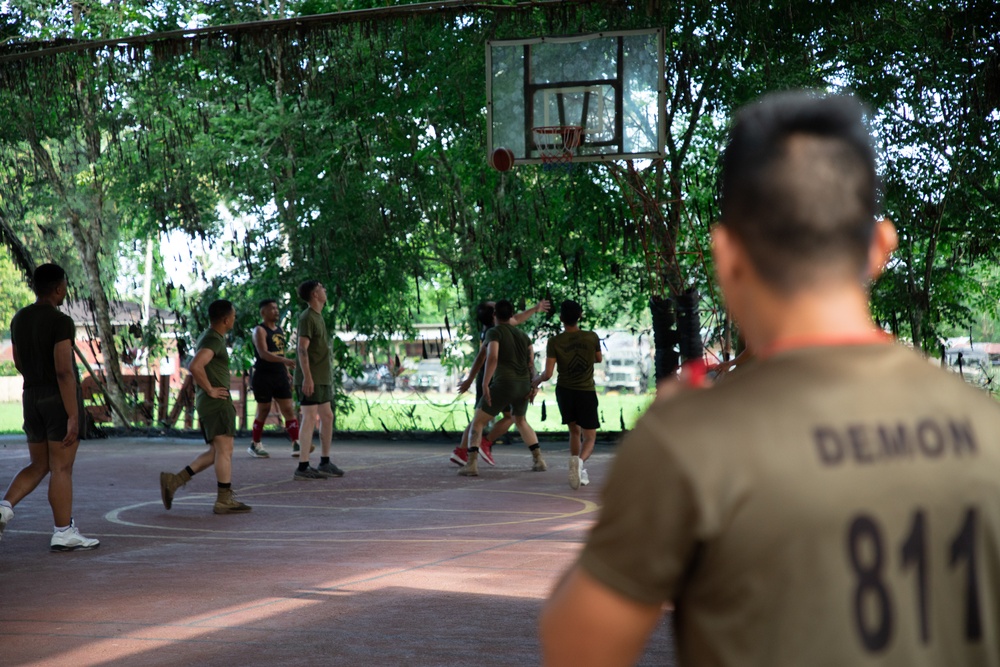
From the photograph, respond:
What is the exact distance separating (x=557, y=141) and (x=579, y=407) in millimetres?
4193

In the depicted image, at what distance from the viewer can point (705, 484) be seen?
1.30 m

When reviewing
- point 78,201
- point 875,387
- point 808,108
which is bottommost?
point 875,387

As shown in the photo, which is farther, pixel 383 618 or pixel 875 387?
pixel 383 618

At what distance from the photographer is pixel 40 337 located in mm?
7863

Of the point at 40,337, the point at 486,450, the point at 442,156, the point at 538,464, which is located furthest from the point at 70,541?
the point at 442,156

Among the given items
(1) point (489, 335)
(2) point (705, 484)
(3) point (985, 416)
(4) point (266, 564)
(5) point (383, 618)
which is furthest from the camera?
(1) point (489, 335)

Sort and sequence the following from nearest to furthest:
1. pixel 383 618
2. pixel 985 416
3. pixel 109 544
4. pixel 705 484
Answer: pixel 705 484 → pixel 985 416 → pixel 383 618 → pixel 109 544

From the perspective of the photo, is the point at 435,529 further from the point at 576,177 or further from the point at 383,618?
the point at 576,177

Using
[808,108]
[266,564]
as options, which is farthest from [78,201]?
[808,108]

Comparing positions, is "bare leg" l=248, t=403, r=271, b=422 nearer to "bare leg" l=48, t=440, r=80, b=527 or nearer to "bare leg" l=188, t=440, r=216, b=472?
"bare leg" l=188, t=440, r=216, b=472

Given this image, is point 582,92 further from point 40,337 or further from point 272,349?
point 40,337

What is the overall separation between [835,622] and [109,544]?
7.99 metres

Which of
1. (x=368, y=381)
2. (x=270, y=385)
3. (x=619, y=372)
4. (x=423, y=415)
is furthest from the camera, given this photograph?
(x=619, y=372)

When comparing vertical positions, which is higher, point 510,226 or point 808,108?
point 510,226
